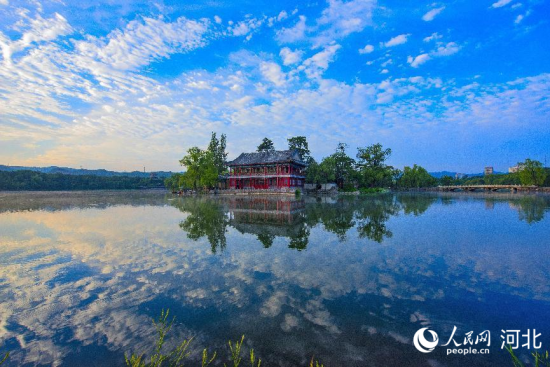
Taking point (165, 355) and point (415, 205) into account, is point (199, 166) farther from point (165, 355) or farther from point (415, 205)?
point (165, 355)

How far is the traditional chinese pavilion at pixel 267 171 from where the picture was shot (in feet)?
163

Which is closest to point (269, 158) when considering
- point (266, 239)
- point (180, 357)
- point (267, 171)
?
point (267, 171)

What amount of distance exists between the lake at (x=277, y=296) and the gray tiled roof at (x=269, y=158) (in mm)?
39733

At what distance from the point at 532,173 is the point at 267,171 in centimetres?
7417

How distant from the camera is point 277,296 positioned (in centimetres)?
544

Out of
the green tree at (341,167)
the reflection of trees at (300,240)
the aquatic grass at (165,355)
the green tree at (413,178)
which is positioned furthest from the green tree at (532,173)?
the aquatic grass at (165,355)

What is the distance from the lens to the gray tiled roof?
49.8 meters

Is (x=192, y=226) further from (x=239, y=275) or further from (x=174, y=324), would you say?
(x=174, y=324)

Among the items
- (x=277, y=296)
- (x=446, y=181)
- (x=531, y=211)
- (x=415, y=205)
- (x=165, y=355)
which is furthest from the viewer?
(x=446, y=181)

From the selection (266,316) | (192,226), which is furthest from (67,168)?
(266,316)

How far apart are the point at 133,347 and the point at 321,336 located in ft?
9.68

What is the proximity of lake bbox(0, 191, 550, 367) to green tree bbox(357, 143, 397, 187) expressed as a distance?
166 ft

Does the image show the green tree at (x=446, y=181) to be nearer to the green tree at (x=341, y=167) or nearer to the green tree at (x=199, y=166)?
the green tree at (x=341, y=167)

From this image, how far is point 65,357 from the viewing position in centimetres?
364
